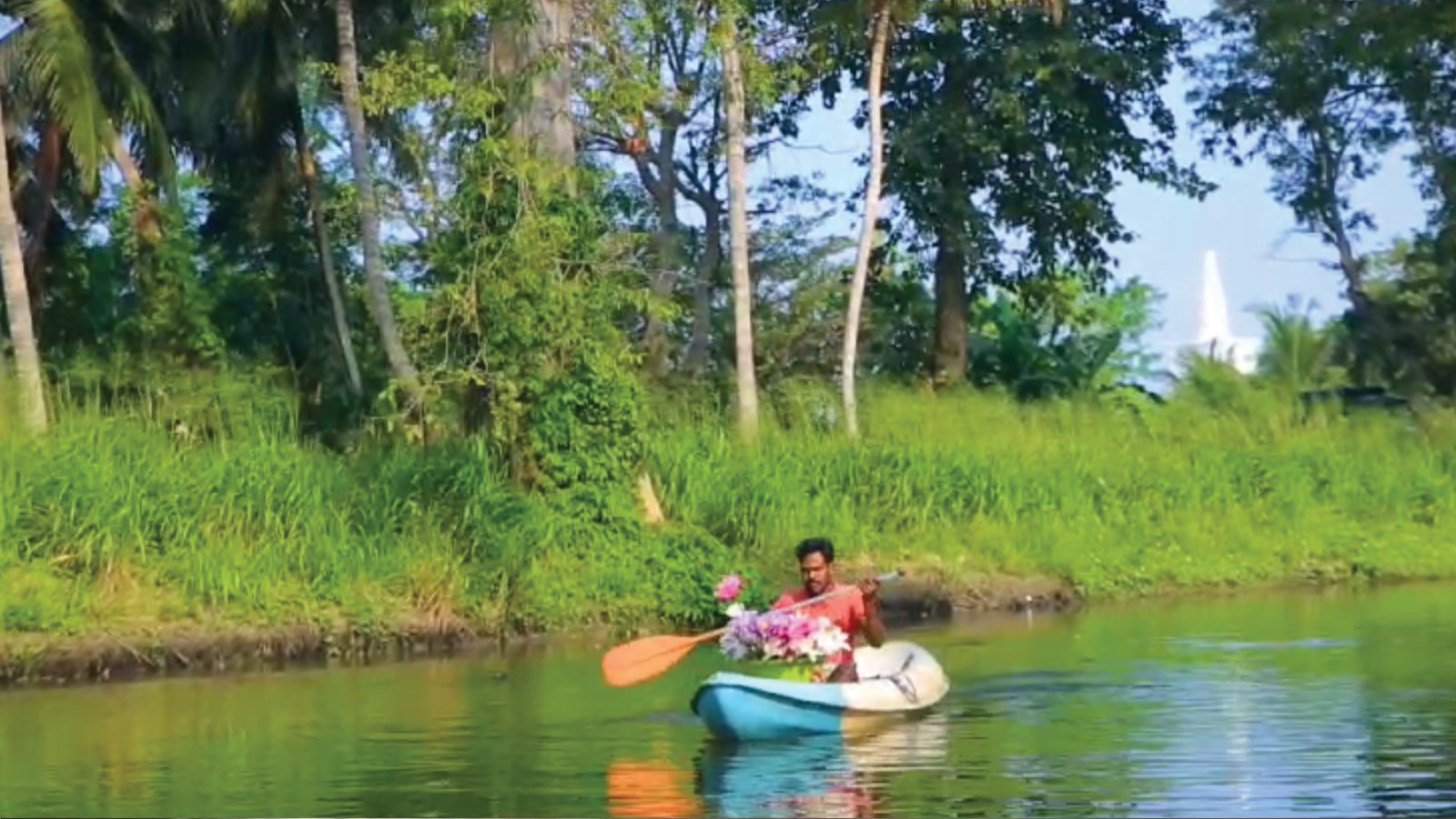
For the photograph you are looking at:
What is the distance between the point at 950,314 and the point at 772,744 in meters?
21.7

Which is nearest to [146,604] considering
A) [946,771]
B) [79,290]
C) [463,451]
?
[463,451]

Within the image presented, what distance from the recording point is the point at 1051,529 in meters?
28.4

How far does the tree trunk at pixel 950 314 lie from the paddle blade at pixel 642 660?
784 inches

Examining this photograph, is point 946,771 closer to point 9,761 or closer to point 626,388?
point 9,761

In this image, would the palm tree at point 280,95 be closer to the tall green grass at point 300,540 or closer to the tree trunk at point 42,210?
the tree trunk at point 42,210

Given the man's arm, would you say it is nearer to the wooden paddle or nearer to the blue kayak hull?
the blue kayak hull

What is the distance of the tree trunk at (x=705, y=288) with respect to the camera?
3578 cm

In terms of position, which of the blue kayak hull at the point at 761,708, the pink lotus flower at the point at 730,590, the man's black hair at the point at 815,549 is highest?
the man's black hair at the point at 815,549

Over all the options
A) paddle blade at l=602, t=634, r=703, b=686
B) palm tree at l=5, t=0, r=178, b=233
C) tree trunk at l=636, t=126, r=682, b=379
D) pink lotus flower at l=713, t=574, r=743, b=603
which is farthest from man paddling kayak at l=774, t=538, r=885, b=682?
tree trunk at l=636, t=126, r=682, b=379

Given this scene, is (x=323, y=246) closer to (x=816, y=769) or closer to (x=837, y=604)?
(x=837, y=604)

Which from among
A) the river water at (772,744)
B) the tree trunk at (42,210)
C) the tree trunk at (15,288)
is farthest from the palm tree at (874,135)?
the tree trunk at (42,210)

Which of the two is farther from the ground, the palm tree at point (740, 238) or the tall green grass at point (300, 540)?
the palm tree at point (740, 238)

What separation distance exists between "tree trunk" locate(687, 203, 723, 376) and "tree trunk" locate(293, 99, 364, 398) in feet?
15.0

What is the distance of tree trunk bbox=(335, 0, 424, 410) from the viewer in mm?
29141
